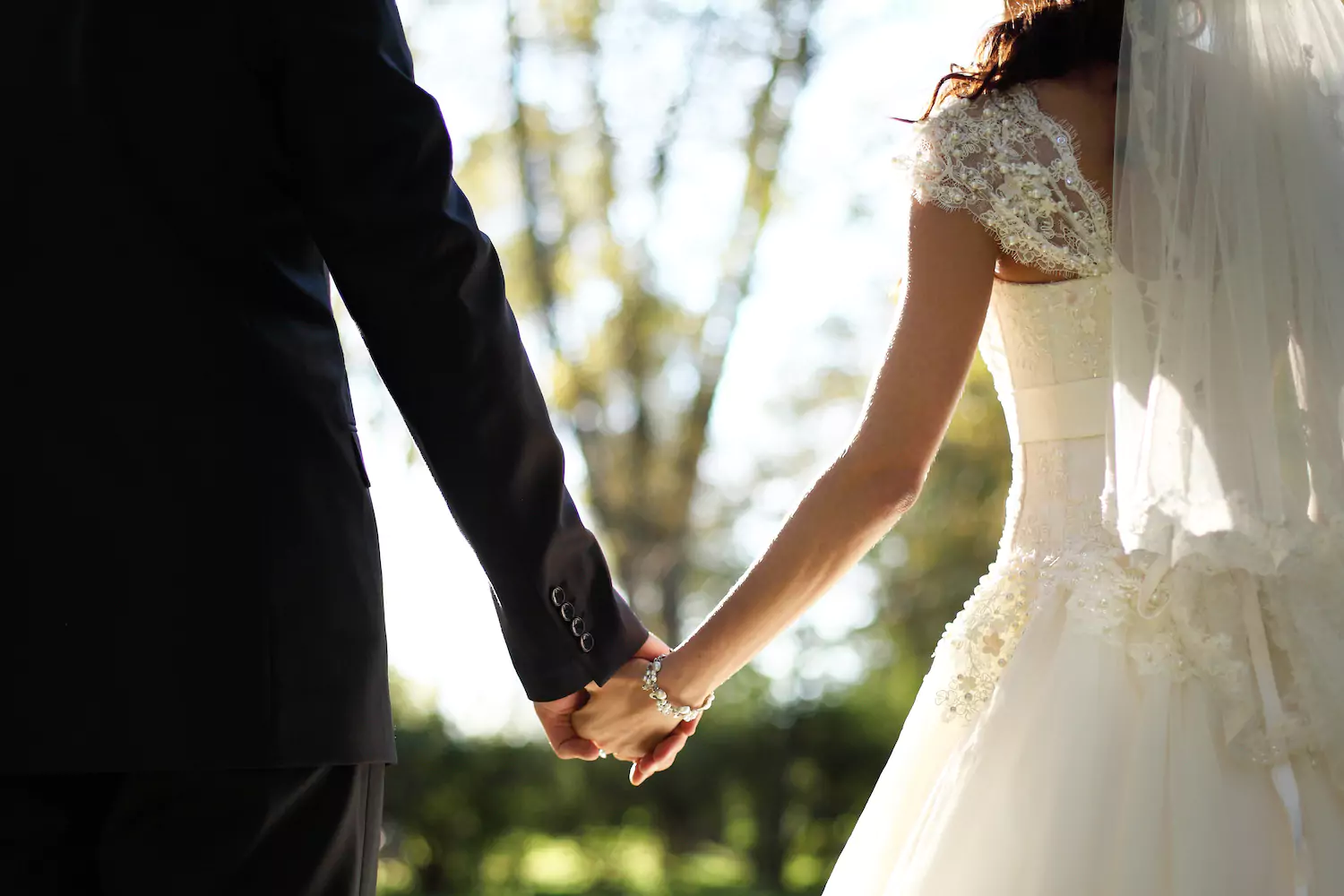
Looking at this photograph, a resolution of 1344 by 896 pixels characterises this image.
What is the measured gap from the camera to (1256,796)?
1.71 meters

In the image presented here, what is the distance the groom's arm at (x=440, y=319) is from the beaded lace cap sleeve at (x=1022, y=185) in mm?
716

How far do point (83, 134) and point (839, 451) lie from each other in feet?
3.96


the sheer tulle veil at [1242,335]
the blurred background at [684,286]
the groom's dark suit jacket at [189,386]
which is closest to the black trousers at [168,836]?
the groom's dark suit jacket at [189,386]

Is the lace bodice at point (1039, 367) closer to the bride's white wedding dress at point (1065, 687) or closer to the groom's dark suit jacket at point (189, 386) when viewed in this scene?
the bride's white wedding dress at point (1065, 687)

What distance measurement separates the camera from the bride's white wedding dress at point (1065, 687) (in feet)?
5.57

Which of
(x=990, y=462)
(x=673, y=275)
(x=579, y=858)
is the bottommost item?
(x=579, y=858)

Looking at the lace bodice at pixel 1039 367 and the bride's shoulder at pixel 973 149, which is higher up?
the bride's shoulder at pixel 973 149

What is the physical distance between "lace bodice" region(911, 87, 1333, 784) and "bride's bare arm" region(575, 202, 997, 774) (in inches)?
2.7

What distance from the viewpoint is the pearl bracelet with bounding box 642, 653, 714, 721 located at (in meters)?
2.32

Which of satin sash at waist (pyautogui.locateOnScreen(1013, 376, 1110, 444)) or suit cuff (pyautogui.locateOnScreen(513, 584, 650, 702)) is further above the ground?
satin sash at waist (pyautogui.locateOnScreen(1013, 376, 1110, 444))

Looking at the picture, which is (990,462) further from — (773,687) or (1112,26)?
(1112,26)

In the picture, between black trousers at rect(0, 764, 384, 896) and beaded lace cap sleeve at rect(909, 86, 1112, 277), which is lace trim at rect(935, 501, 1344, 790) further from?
black trousers at rect(0, 764, 384, 896)

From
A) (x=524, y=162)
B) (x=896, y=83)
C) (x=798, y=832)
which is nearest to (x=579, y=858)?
(x=798, y=832)
